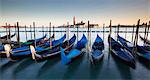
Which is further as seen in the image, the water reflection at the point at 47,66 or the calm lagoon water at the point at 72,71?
the water reflection at the point at 47,66

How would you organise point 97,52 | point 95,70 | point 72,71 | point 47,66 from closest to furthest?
point 72,71, point 95,70, point 47,66, point 97,52

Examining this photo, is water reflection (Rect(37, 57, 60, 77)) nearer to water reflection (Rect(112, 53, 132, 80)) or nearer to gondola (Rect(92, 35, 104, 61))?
gondola (Rect(92, 35, 104, 61))

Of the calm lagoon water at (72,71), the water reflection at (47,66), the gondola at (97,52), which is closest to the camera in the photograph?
Result: the calm lagoon water at (72,71)

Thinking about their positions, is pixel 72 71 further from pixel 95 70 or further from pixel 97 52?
pixel 97 52

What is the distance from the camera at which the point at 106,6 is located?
6.48m

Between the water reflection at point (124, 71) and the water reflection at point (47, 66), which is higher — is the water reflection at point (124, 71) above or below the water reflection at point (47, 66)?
below

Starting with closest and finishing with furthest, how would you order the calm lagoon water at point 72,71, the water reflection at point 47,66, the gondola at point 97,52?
the calm lagoon water at point 72,71 < the water reflection at point 47,66 < the gondola at point 97,52

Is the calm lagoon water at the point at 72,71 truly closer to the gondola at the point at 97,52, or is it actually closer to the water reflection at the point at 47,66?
the water reflection at the point at 47,66

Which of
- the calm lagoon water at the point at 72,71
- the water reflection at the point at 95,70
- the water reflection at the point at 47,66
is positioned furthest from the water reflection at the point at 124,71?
the water reflection at the point at 47,66

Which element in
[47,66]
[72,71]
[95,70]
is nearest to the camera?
[72,71]

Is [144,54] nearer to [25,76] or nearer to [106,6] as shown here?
[106,6]

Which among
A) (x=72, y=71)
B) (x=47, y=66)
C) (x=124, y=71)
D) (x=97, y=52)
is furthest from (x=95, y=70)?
(x=47, y=66)

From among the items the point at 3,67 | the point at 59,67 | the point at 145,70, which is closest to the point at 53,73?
the point at 59,67

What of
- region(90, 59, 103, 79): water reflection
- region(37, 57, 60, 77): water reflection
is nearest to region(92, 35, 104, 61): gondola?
region(90, 59, 103, 79): water reflection
